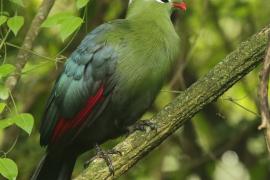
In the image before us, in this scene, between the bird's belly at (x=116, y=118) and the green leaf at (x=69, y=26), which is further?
the bird's belly at (x=116, y=118)

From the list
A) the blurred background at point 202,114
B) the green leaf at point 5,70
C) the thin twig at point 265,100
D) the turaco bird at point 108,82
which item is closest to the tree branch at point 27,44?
the turaco bird at point 108,82

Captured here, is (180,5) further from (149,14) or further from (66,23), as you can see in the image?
(66,23)

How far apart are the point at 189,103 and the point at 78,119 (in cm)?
80

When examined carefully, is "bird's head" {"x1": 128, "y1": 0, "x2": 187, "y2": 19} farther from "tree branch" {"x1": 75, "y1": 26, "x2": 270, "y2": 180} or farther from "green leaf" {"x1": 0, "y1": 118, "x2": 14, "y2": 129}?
"green leaf" {"x1": 0, "y1": 118, "x2": 14, "y2": 129}

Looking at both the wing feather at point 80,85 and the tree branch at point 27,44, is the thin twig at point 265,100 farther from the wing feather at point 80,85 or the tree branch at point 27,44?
the tree branch at point 27,44

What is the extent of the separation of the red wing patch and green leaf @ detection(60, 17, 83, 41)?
52 centimetres

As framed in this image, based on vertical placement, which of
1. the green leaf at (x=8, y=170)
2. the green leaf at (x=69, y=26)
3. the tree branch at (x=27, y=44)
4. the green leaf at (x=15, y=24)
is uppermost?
the green leaf at (x=15, y=24)

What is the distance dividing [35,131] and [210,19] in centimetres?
188

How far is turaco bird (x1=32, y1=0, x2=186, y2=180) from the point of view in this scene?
3879mm

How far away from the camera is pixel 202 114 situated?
6367mm

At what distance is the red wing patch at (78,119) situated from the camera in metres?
3.88

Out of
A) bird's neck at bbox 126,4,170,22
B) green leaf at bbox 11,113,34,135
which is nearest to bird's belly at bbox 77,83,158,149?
bird's neck at bbox 126,4,170,22

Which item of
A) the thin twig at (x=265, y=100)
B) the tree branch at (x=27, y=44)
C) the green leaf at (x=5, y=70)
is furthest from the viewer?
the tree branch at (x=27, y=44)

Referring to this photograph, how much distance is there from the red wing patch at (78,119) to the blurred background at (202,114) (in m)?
1.77
